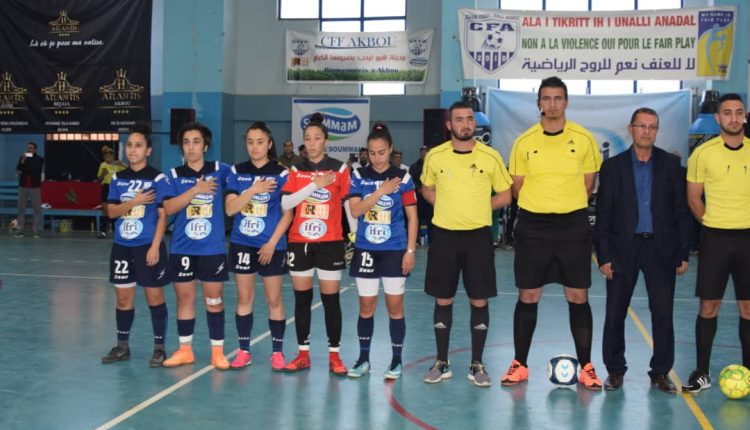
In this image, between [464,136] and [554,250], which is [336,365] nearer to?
[554,250]

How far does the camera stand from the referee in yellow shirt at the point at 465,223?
5211mm

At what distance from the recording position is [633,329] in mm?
7301

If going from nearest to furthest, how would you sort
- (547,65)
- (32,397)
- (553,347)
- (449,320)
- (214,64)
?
(32,397)
(449,320)
(553,347)
(547,65)
(214,64)

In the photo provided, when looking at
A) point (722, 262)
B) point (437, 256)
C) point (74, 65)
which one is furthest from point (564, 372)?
point (74, 65)

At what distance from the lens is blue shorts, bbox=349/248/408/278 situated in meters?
5.37

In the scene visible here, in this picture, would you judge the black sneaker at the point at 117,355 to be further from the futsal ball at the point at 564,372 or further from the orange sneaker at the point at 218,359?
the futsal ball at the point at 564,372

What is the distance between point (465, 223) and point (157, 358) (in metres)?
2.25

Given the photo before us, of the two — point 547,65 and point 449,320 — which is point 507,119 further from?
point 449,320

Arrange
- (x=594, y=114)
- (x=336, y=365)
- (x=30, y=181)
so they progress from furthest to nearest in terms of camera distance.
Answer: (x=594, y=114) < (x=30, y=181) < (x=336, y=365)

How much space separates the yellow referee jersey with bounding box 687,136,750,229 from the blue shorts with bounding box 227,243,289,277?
2.64 metres

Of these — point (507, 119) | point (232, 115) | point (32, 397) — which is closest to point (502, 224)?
point (507, 119)

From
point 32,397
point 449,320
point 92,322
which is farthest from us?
point 92,322

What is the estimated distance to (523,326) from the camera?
530cm

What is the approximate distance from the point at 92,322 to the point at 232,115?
12594 millimetres
